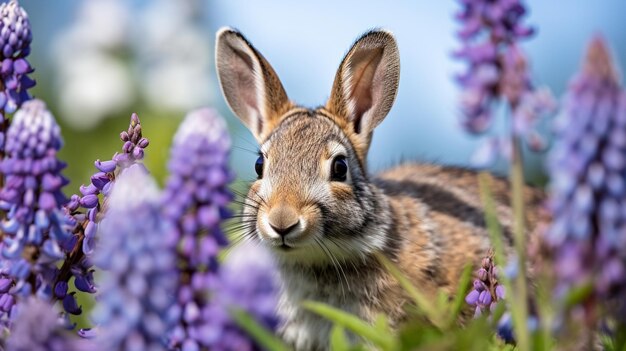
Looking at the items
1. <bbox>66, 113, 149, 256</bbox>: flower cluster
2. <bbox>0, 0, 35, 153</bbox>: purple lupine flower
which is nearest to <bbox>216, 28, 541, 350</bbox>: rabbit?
<bbox>66, 113, 149, 256</bbox>: flower cluster

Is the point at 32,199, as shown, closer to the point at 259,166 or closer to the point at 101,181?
the point at 101,181

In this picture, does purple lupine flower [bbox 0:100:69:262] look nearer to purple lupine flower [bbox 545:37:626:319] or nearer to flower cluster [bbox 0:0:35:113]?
flower cluster [bbox 0:0:35:113]

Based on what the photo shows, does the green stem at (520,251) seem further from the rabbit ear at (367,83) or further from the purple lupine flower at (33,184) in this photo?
the rabbit ear at (367,83)

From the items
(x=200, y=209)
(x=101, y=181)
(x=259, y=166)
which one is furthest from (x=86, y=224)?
(x=259, y=166)

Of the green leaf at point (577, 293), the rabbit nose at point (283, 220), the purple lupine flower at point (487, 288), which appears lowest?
the purple lupine flower at point (487, 288)

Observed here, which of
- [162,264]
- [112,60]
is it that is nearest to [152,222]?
[162,264]

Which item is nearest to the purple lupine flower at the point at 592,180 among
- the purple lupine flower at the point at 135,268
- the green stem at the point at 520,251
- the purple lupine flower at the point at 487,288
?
the green stem at the point at 520,251
